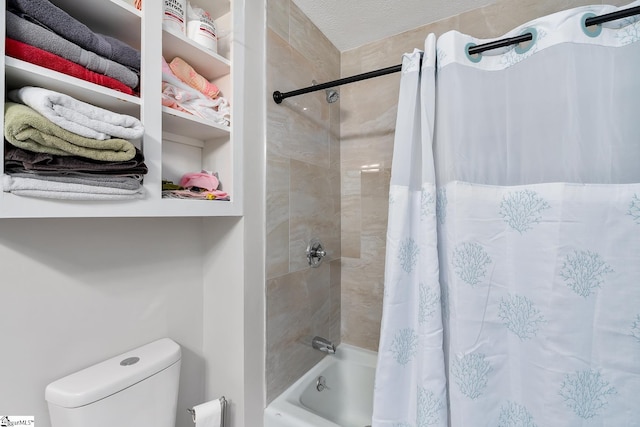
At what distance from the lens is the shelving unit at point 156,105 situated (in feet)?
2.13

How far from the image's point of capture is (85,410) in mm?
762

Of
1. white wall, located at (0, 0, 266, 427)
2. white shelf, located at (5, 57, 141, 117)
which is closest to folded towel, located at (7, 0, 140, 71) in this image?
white shelf, located at (5, 57, 141, 117)

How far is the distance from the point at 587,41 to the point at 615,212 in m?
0.47

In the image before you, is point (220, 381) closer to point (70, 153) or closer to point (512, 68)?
point (70, 153)

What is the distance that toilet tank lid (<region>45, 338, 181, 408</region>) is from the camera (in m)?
0.76

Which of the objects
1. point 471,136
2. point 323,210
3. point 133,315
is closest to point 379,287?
point 323,210

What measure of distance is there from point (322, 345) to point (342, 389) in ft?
1.14

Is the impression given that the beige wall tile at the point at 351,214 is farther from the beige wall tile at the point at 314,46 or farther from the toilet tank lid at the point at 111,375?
the toilet tank lid at the point at 111,375

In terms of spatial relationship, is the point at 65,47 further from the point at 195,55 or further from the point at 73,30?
the point at 195,55

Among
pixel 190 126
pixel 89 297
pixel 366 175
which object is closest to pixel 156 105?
pixel 190 126

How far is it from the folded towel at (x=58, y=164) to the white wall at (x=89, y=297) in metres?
0.27

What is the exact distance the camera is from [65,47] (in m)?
0.66

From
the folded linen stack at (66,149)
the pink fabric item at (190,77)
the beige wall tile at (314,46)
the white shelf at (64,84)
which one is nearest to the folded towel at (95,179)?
the folded linen stack at (66,149)

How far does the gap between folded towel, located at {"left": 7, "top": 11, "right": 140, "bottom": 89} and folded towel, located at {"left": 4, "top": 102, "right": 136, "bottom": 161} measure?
0.48ft
